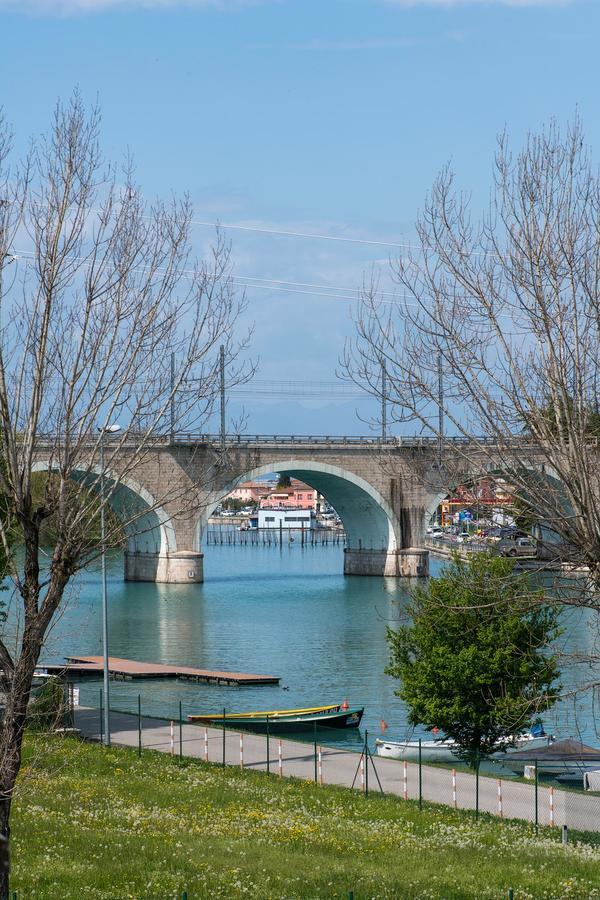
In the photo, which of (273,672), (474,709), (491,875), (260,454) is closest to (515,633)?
(474,709)

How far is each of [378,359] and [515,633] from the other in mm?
16867

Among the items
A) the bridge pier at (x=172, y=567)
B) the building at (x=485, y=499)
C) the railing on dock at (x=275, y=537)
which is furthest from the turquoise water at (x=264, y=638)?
the railing on dock at (x=275, y=537)

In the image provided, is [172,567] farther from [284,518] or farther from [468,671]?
[284,518]

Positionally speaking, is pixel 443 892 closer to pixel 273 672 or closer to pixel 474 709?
pixel 474 709

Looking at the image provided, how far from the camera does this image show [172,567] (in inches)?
3282

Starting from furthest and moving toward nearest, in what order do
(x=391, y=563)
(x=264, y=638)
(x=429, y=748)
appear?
(x=391, y=563) → (x=264, y=638) → (x=429, y=748)

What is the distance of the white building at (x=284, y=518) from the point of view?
175000 mm

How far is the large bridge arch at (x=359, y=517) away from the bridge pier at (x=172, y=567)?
1.55m

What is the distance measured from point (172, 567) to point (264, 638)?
1005 inches

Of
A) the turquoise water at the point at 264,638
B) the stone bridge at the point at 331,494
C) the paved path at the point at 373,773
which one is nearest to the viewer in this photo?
the paved path at the point at 373,773

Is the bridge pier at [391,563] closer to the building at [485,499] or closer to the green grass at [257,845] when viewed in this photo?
the green grass at [257,845]

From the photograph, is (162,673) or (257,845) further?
(162,673)

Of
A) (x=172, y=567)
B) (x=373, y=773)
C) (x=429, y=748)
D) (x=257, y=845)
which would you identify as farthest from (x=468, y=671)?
(x=172, y=567)

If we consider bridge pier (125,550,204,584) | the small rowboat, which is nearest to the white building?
bridge pier (125,550,204,584)
